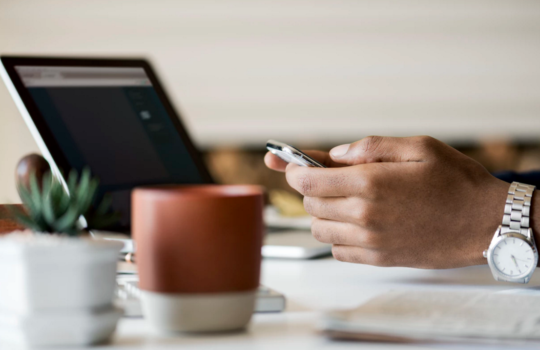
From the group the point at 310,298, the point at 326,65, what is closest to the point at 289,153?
the point at 310,298

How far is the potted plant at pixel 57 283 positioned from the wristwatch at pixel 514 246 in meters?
0.45

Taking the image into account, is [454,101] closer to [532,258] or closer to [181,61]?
[181,61]

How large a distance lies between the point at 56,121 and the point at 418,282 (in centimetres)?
51

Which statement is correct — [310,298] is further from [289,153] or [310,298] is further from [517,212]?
[517,212]

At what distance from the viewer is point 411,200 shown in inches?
28.1

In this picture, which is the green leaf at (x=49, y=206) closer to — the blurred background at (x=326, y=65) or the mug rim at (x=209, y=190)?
the mug rim at (x=209, y=190)

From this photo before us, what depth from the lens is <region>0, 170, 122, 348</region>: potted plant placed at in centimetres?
40

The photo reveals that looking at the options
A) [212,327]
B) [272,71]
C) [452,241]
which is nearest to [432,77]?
[272,71]

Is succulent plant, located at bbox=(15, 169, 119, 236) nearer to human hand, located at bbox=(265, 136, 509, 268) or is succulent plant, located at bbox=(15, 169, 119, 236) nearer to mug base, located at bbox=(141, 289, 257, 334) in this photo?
mug base, located at bbox=(141, 289, 257, 334)

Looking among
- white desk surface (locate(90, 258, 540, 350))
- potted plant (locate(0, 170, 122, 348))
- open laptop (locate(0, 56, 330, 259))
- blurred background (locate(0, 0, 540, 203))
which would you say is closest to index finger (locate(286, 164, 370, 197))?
white desk surface (locate(90, 258, 540, 350))

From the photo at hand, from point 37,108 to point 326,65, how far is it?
220 cm

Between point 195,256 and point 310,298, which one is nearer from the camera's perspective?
point 195,256

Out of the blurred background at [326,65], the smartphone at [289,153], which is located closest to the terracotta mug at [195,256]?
the smartphone at [289,153]

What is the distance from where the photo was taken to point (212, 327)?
17.7 inches
